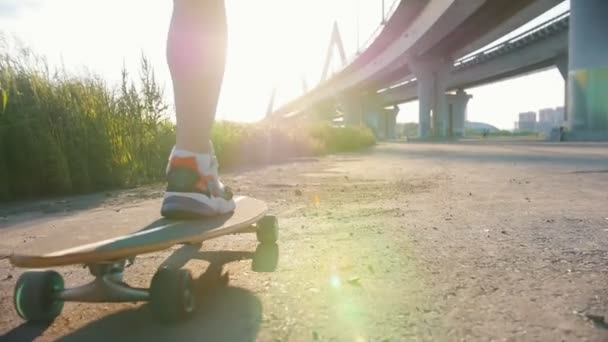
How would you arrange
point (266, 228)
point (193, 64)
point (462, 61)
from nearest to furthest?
point (193, 64), point (266, 228), point (462, 61)

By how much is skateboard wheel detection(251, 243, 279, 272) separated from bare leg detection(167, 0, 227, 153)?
459 millimetres

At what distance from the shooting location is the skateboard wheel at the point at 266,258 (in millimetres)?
1702

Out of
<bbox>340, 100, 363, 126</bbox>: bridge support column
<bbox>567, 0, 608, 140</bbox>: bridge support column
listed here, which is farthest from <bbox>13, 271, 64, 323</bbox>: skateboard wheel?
<bbox>340, 100, 363, 126</bbox>: bridge support column

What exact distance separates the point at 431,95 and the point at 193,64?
3586cm

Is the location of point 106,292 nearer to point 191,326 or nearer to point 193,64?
point 191,326

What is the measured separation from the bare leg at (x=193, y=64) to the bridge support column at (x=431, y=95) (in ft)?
112

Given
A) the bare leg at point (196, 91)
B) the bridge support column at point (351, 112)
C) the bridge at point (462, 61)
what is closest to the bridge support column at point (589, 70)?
the bridge at point (462, 61)

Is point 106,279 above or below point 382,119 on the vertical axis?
below

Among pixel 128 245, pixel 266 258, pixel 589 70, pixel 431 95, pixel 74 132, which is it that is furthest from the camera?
pixel 431 95

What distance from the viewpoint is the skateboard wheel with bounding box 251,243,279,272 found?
1.70 metres

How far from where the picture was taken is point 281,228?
2.54m

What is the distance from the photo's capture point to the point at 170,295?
1.19 m

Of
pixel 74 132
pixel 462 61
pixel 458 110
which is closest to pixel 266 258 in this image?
pixel 74 132

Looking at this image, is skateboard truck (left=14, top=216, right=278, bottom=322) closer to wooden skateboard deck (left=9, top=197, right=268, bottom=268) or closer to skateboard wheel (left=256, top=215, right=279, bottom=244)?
wooden skateboard deck (left=9, top=197, right=268, bottom=268)
